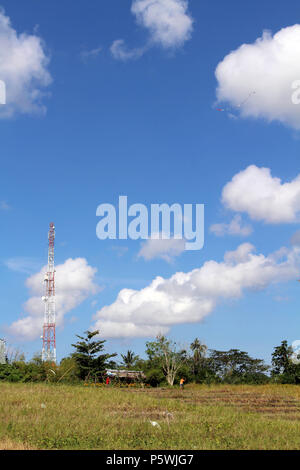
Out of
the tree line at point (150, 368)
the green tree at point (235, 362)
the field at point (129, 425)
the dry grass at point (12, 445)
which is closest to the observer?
the dry grass at point (12, 445)

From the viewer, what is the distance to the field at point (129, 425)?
33.0 ft

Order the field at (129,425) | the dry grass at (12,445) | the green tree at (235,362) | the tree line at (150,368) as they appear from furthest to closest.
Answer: the green tree at (235,362) < the tree line at (150,368) < the field at (129,425) < the dry grass at (12,445)

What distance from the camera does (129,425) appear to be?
40.1 feet

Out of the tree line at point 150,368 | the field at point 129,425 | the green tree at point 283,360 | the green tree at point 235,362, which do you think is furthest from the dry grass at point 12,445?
the green tree at point 235,362

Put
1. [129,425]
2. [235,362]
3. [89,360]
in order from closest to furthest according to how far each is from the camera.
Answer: [129,425] → [89,360] → [235,362]

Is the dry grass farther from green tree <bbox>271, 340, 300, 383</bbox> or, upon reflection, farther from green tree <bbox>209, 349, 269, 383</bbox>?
green tree <bbox>209, 349, 269, 383</bbox>

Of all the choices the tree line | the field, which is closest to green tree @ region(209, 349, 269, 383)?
the tree line

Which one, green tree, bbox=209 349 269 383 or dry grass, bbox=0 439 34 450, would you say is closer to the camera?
dry grass, bbox=0 439 34 450

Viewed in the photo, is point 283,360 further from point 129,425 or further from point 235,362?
point 129,425

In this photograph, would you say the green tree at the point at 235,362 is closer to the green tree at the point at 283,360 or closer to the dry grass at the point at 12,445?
the green tree at the point at 283,360

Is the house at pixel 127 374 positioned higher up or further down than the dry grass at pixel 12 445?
further down

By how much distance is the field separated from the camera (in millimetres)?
10047

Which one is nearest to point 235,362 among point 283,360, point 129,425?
point 283,360
